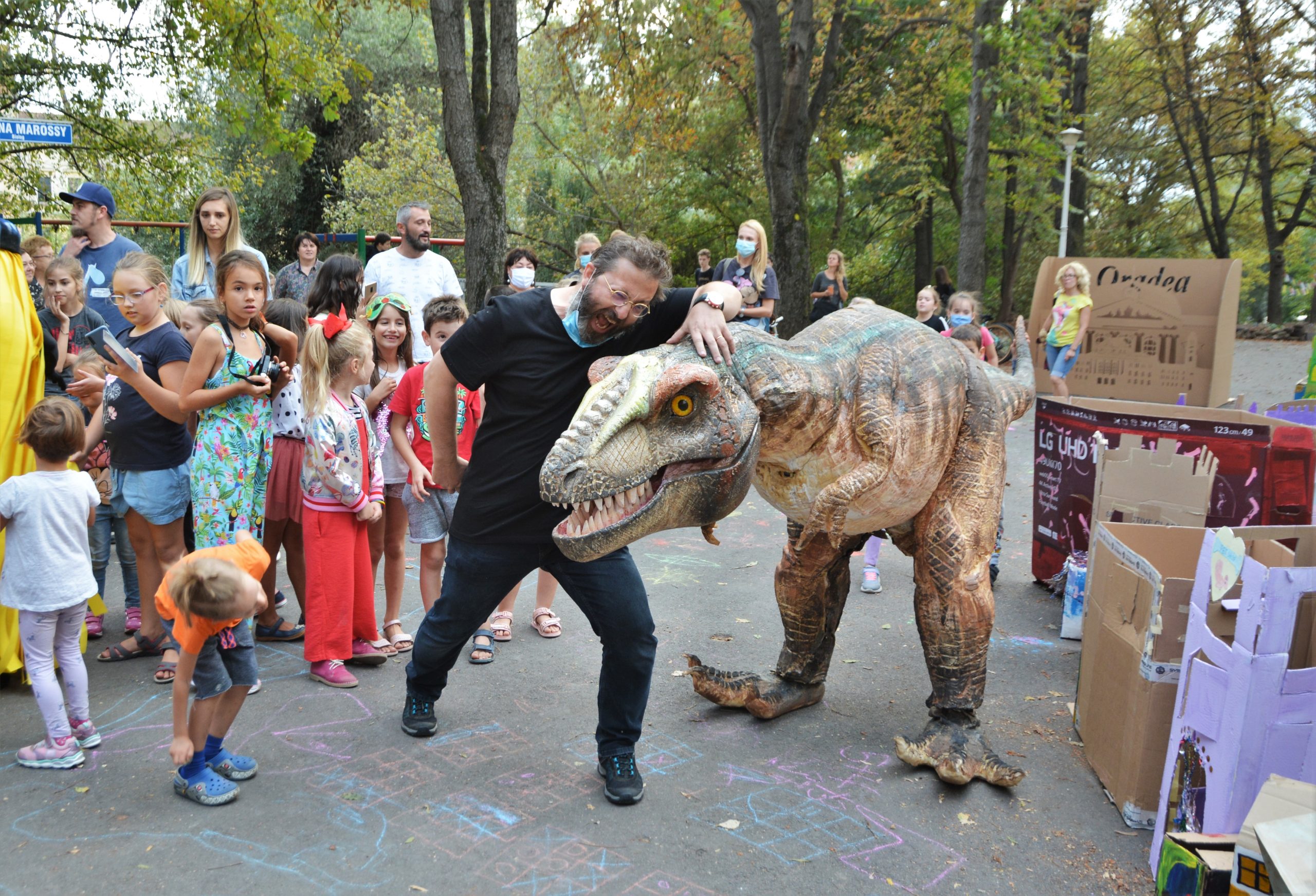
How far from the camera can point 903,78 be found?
63.0 ft

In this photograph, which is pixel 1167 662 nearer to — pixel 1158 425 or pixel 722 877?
pixel 722 877

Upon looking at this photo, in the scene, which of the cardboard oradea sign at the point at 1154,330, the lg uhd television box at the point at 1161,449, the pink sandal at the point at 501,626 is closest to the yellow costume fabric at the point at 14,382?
the pink sandal at the point at 501,626

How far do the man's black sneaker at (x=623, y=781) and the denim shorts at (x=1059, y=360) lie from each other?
333 inches

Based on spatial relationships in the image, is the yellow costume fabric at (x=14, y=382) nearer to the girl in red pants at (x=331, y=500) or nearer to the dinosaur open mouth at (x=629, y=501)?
the girl in red pants at (x=331, y=500)

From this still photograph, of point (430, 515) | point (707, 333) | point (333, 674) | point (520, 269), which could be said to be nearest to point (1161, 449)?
point (707, 333)

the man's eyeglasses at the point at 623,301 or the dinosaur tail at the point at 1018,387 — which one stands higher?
the man's eyeglasses at the point at 623,301

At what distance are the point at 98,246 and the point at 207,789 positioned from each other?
3659 mm

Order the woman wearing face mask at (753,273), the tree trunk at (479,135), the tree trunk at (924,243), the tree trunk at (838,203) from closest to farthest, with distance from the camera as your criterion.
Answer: the woman wearing face mask at (753,273) < the tree trunk at (479,135) < the tree trunk at (924,243) < the tree trunk at (838,203)

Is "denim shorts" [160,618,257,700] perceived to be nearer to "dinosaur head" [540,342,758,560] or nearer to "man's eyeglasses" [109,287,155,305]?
"dinosaur head" [540,342,758,560]

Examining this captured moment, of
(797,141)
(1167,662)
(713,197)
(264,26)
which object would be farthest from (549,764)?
(713,197)

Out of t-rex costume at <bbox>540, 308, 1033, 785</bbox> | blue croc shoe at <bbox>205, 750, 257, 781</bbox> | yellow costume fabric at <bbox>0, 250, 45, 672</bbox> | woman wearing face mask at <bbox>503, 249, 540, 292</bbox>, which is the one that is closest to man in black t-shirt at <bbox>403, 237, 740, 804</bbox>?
t-rex costume at <bbox>540, 308, 1033, 785</bbox>

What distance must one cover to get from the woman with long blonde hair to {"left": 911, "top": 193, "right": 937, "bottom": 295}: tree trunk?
19.0 metres

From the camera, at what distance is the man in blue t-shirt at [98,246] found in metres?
5.15

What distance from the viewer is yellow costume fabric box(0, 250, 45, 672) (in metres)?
3.83
